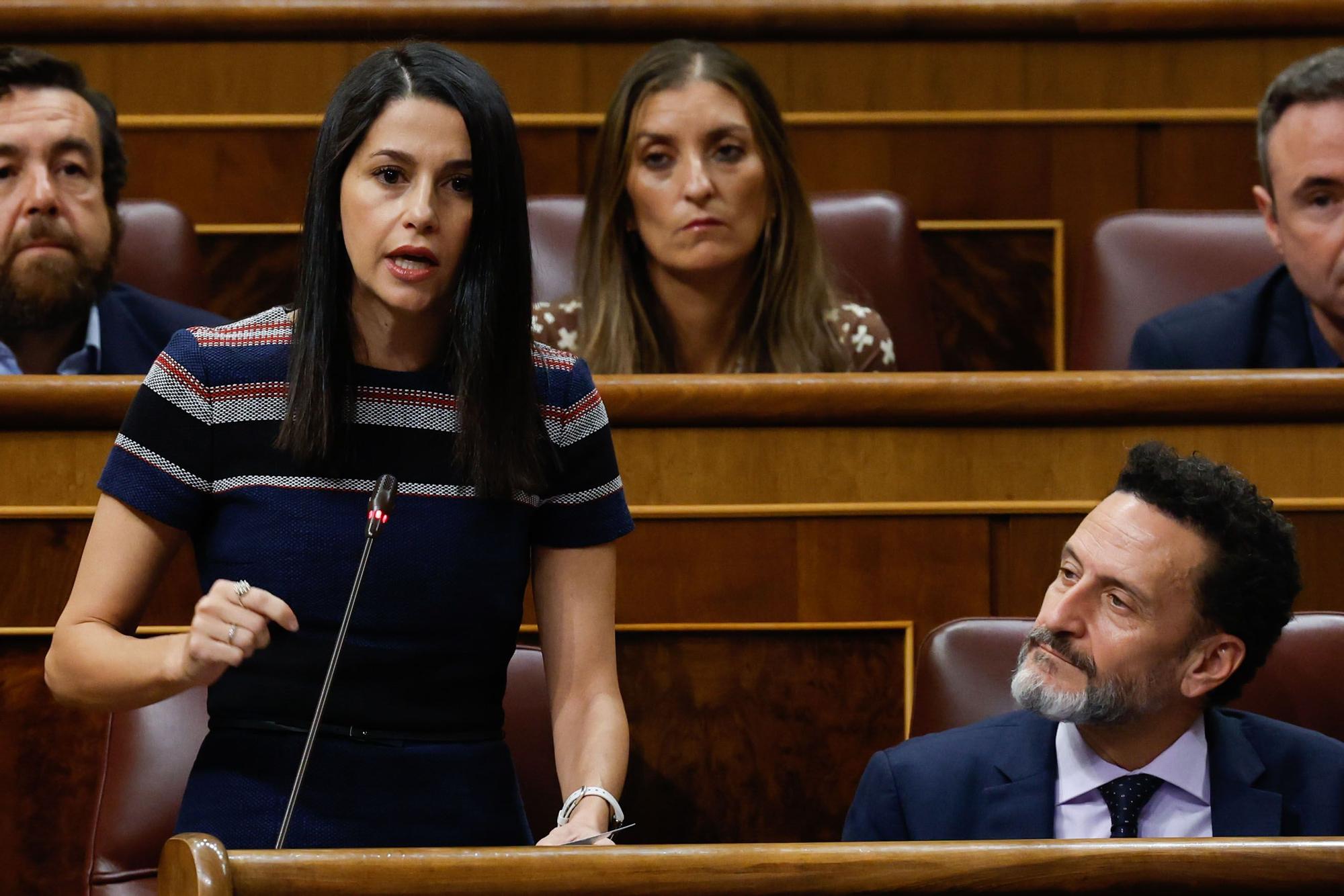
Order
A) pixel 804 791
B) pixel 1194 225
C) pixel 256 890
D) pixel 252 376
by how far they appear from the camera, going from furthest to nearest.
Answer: pixel 1194 225 < pixel 804 791 < pixel 252 376 < pixel 256 890

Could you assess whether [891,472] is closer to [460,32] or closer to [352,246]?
[352,246]

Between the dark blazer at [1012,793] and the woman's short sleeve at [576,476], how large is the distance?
0.14 metres

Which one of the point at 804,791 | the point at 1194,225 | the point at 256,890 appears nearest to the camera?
the point at 256,890

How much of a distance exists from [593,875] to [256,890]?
69 millimetres

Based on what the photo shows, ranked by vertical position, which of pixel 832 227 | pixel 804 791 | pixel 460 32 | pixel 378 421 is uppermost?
pixel 460 32

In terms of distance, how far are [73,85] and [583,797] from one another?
1.99 ft

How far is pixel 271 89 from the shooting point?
110 cm

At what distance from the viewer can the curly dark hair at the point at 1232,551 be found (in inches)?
24.7

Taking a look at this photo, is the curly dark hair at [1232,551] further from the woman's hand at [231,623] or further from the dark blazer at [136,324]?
the dark blazer at [136,324]

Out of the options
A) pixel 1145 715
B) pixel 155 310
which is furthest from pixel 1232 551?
pixel 155 310

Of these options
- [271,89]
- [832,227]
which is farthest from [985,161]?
[271,89]

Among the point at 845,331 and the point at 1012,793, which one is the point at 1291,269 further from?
the point at 1012,793

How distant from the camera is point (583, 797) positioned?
0.52 meters

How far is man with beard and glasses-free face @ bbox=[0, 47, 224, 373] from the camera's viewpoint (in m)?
0.92
